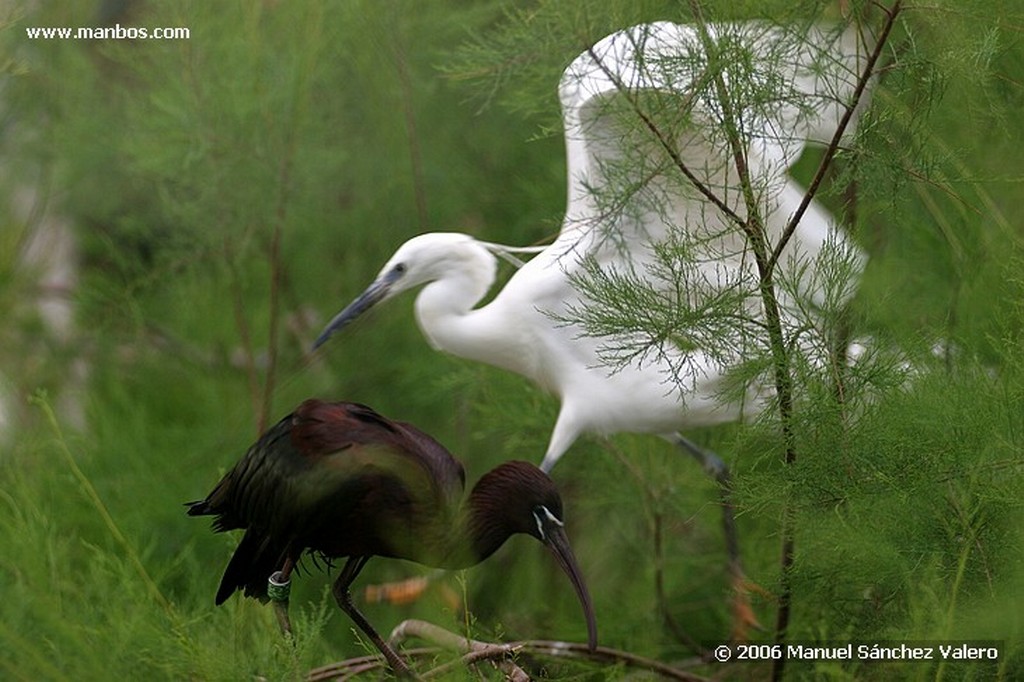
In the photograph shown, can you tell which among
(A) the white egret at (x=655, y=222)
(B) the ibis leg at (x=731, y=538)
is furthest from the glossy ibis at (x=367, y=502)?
(B) the ibis leg at (x=731, y=538)

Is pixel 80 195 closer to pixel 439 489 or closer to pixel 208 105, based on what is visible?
pixel 208 105

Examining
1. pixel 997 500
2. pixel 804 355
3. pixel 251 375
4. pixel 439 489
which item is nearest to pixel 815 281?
pixel 804 355

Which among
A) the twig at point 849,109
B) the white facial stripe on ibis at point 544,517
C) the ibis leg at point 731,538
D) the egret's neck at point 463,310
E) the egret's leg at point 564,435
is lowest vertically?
the ibis leg at point 731,538

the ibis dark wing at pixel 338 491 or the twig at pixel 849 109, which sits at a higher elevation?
the twig at pixel 849 109

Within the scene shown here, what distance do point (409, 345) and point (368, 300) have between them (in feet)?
2.56

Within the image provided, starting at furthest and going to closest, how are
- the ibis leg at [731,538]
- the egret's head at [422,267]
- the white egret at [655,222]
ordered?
the ibis leg at [731,538]
the egret's head at [422,267]
the white egret at [655,222]

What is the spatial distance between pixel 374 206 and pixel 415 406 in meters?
0.34

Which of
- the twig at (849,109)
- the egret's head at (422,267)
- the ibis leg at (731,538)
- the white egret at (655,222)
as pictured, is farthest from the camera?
the ibis leg at (731,538)

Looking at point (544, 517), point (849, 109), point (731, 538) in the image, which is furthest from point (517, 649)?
point (731, 538)

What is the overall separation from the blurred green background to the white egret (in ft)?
0.16

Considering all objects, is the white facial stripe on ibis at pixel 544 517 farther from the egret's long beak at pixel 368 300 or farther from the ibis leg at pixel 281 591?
the egret's long beak at pixel 368 300

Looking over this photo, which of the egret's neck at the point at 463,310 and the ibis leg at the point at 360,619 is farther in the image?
the egret's neck at the point at 463,310

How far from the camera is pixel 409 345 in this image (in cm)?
243

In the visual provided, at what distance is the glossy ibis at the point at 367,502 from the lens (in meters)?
1.21
